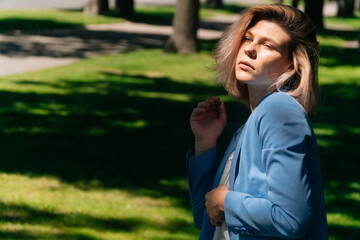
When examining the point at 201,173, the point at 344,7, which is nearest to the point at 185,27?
the point at 201,173

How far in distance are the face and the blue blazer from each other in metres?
0.10

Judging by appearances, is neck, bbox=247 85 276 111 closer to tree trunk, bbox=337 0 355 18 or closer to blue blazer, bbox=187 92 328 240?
blue blazer, bbox=187 92 328 240

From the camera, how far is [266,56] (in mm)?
1903

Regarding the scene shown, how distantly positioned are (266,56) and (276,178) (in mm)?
442

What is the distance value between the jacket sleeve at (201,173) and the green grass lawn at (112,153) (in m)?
0.46

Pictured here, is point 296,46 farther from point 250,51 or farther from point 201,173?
point 201,173

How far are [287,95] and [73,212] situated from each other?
363 centimetres

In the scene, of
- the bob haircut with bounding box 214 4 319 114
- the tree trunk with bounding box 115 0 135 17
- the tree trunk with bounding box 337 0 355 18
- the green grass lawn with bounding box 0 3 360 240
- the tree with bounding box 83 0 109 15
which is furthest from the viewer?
the tree trunk with bounding box 337 0 355 18

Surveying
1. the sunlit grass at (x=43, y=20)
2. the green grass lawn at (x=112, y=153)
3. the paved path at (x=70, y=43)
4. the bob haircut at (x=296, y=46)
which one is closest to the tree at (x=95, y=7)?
the sunlit grass at (x=43, y=20)

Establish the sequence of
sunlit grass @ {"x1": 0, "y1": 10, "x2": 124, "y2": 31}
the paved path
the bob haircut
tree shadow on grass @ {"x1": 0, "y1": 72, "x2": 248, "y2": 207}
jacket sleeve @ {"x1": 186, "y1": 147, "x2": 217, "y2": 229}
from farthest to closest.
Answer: sunlit grass @ {"x1": 0, "y1": 10, "x2": 124, "y2": 31} → the paved path → tree shadow on grass @ {"x1": 0, "y1": 72, "x2": 248, "y2": 207} → jacket sleeve @ {"x1": 186, "y1": 147, "x2": 217, "y2": 229} → the bob haircut

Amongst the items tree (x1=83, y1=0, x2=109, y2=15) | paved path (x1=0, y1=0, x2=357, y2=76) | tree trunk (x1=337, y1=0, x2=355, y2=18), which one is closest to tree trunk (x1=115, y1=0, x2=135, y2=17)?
tree (x1=83, y1=0, x2=109, y2=15)

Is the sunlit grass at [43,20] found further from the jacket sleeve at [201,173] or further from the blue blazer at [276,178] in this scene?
the blue blazer at [276,178]

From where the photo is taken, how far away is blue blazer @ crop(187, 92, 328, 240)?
1.68m

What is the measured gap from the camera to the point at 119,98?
9.81 m
